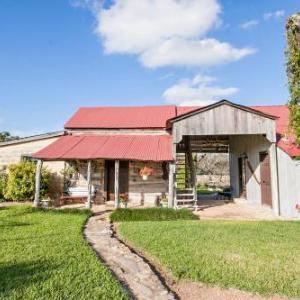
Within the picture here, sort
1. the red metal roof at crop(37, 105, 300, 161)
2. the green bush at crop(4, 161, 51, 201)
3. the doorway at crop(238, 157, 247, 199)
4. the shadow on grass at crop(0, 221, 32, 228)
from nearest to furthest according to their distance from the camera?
the shadow on grass at crop(0, 221, 32, 228) → the red metal roof at crop(37, 105, 300, 161) → the green bush at crop(4, 161, 51, 201) → the doorway at crop(238, 157, 247, 199)

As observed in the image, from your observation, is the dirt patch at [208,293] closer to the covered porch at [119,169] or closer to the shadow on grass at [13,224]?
the shadow on grass at [13,224]

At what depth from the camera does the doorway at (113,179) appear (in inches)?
625

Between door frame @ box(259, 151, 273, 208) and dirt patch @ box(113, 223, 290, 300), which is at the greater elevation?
door frame @ box(259, 151, 273, 208)

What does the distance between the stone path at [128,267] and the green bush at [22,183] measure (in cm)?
777

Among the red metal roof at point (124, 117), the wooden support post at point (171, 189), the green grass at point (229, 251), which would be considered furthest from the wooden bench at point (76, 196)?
the green grass at point (229, 251)

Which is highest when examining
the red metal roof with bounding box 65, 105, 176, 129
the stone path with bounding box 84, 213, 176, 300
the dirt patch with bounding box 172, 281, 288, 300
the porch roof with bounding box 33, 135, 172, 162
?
the red metal roof with bounding box 65, 105, 176, 129

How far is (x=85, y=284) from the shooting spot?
4.57 meters

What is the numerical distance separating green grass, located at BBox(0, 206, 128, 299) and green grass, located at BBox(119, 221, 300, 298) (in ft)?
4.44

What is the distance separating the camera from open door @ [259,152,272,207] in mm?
13586

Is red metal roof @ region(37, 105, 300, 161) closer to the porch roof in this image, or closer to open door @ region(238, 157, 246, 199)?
the porch roof

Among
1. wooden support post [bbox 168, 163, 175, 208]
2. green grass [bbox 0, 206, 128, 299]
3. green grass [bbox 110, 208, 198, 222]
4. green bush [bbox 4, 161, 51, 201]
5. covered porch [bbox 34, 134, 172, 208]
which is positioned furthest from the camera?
green bush [bbox 4, 161, 51, 201]

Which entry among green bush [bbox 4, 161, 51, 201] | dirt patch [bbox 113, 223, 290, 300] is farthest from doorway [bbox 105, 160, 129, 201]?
dirt patch [bbox 113, 223, 290, 300]

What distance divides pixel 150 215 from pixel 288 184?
219 inches

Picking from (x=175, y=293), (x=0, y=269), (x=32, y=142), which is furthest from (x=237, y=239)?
(x=32, y=142)
